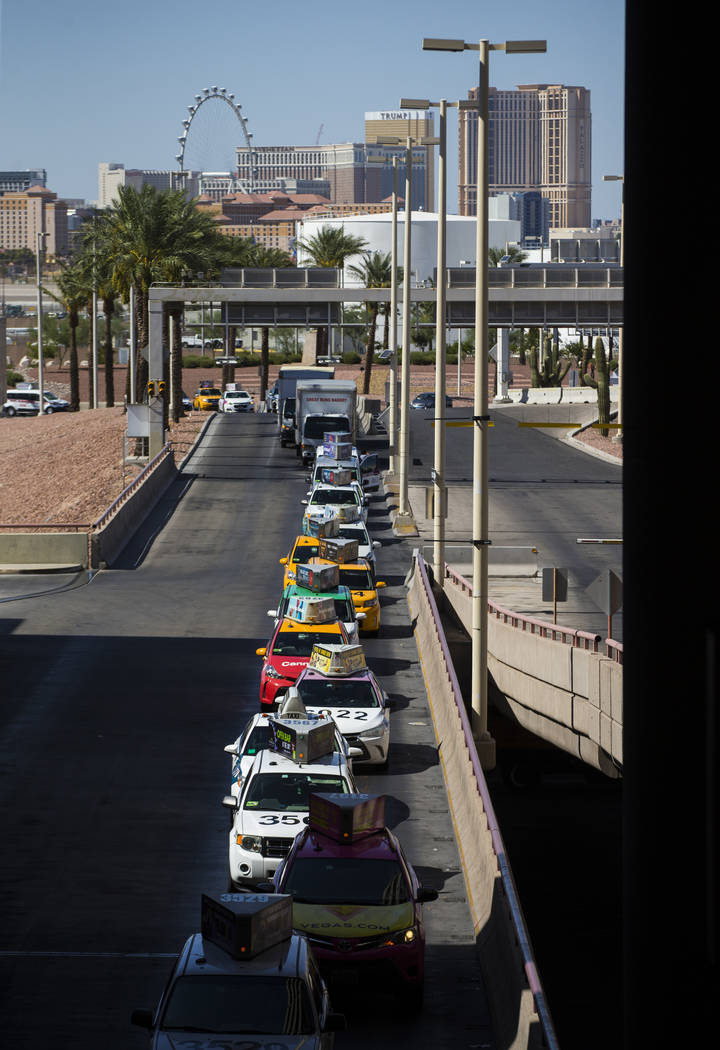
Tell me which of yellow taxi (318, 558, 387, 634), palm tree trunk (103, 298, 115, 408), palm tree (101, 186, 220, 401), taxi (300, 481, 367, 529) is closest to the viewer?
yellow taxi (318, 558, 387, 634)

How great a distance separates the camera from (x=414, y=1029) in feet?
45.9

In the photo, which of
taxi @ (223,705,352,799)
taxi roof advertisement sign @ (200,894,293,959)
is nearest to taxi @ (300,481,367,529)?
taxi @ (223,705,352,799)

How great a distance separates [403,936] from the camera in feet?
46.9

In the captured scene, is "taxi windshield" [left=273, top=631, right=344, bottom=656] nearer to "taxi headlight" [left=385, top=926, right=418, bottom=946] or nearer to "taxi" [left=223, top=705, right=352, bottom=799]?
"taxi" [left=223, top=705, right=352, bottom=799]

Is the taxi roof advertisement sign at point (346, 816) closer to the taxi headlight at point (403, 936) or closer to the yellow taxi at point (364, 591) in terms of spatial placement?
the taxi headlight at point (403, 936)

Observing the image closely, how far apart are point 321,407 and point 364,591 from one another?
3326 centimetres

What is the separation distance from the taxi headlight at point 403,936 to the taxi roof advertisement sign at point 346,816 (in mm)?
1496

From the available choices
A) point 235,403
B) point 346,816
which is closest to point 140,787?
point 346,816

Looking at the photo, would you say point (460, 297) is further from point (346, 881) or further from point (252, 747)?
point (346, 881)

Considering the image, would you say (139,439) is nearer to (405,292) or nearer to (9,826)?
(405,292)

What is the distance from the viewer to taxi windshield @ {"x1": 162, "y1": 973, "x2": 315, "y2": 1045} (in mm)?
11602

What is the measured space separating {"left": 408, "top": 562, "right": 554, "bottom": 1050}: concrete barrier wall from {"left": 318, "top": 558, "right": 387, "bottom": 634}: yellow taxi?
21.3 feet

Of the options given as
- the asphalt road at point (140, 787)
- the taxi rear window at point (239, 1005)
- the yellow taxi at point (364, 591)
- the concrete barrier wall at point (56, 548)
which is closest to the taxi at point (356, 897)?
the asphalt road at point (140, 787)

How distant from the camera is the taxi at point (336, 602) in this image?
3003cm
